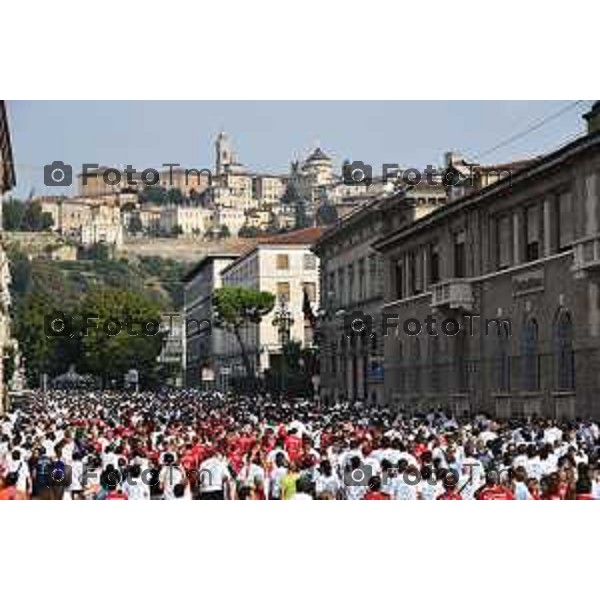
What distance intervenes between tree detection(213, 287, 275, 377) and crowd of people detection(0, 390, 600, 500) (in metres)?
1.84

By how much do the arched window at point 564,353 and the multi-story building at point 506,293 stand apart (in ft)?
0.10

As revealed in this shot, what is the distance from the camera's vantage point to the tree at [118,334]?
77.7 ft

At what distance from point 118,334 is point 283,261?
4.75 metres

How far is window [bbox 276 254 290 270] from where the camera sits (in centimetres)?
2695

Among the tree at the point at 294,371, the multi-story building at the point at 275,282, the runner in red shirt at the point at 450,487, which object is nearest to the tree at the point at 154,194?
the multi-story building at the point at 275,282

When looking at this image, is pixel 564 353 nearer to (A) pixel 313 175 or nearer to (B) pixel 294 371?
(B) pixel 294 371

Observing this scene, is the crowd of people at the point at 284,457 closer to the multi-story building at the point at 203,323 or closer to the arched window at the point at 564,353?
the multi-story building at the point at 203,323

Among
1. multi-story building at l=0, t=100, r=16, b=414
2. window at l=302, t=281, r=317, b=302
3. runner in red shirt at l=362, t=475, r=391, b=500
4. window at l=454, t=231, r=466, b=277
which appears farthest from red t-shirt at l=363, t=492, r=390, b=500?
window at l=454, t=231, r=466, b=277

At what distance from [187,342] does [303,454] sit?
7.48 meters

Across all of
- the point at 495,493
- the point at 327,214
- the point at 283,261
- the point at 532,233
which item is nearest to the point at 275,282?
the point at 283,261

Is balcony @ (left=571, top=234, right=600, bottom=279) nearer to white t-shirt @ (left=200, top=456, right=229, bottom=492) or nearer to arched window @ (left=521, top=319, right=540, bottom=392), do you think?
arched window @ (left=521, top=319, right=540, bottom=392)

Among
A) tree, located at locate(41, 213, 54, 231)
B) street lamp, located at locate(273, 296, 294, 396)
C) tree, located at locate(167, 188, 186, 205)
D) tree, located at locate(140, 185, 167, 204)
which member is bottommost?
street lamp, located at locate(273, 296, 294, 396)

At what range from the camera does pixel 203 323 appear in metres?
25.9
